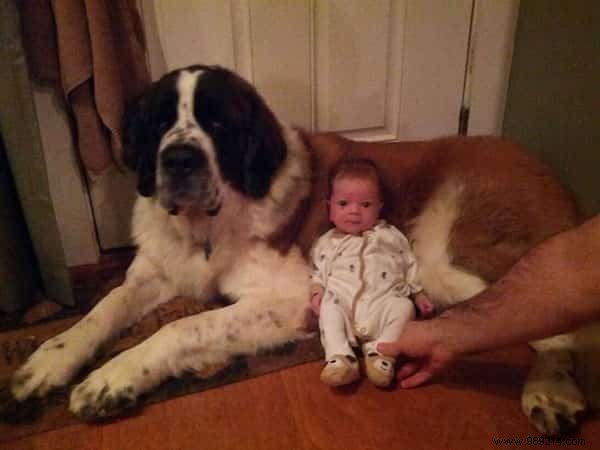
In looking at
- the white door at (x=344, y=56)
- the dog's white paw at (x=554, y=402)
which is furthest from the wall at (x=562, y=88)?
the dog's white paw at (x=554, y=402)

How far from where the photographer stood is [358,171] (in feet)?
5.57

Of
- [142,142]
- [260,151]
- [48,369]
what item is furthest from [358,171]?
[48,369]

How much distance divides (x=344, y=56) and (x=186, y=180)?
100cm

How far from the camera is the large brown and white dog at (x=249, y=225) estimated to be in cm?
148

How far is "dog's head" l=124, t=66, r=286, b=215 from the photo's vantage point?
4.93ft

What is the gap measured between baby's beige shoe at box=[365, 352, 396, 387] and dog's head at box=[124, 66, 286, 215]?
588 mm

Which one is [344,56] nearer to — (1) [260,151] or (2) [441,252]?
(1) [260,151]

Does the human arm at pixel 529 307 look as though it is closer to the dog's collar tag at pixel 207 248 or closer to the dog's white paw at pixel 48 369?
the dog's collar tag at pixel 207 248

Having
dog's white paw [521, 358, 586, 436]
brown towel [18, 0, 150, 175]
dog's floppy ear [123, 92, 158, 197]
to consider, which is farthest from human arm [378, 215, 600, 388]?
brown towel [18, 0, 150, 175]

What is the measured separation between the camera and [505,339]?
1.21 m

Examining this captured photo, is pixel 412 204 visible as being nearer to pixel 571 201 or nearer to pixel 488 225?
pixel 488 225

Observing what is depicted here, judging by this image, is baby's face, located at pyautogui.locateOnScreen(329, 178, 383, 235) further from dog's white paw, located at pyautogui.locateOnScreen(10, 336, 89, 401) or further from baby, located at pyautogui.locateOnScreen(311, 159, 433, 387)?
dog's white paw, located at pyautogui.locateOnScreen(10, 336, 89, 401)

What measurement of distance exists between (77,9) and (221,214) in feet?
2.50

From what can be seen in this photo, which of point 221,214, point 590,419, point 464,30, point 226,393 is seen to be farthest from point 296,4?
point 590,419
